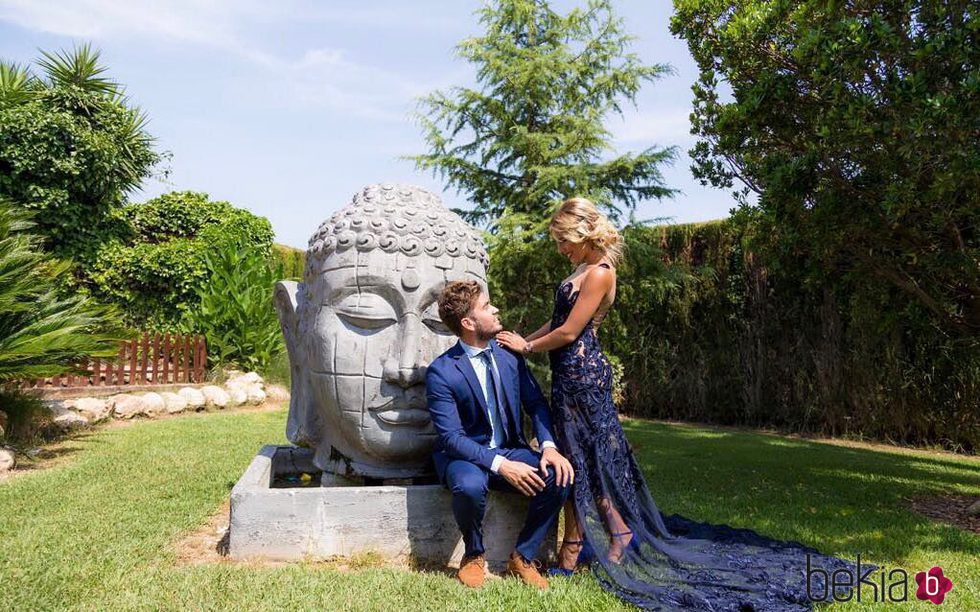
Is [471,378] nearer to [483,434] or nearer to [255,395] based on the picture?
[483,434]

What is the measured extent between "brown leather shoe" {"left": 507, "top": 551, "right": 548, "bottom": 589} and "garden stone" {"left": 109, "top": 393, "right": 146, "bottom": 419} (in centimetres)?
747

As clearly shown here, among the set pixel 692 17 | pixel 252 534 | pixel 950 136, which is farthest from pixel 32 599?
pixel 692 17

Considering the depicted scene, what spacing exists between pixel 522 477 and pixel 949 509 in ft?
13.7

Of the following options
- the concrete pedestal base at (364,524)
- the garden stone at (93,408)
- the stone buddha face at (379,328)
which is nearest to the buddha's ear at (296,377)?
the stone buddha face at (379,328)

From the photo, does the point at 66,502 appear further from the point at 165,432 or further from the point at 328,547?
the point at 165,432

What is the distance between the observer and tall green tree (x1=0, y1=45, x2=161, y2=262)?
11.5 metres

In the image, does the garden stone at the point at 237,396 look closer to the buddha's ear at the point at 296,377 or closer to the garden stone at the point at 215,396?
the garden stone at the point at 215,396

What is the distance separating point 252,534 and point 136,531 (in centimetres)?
107

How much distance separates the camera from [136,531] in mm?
3773

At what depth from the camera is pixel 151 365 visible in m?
10.8

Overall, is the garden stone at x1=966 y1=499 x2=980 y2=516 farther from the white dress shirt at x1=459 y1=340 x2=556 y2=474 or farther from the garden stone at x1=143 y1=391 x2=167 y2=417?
the garden stone at x1=143 y1=391 x2=167 y2=417

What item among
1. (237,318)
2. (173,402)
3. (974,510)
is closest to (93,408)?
(173,402)

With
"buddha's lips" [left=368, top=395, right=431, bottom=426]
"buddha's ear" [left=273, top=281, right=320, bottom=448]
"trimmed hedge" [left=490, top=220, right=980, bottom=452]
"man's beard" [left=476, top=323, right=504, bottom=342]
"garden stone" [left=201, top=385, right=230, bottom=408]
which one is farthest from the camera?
"garden stone" [left=201, top=385, right=230, bottom=408]

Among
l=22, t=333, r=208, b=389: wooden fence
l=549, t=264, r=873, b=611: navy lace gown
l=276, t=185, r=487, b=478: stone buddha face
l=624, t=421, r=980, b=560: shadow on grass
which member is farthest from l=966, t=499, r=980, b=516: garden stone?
l=22, t=333, r=208, b=389: wooden fence
